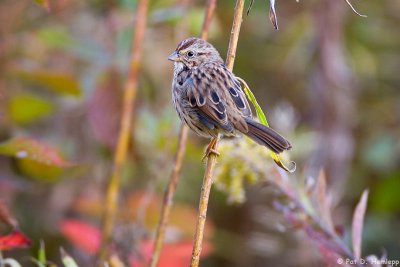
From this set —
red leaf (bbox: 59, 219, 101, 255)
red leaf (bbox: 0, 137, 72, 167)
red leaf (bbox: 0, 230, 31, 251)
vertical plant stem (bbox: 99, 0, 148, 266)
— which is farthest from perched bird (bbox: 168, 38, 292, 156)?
red leaf (bbox: 59, 219, 101, 255)

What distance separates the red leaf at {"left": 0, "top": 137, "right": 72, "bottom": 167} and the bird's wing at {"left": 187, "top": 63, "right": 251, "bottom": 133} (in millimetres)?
535

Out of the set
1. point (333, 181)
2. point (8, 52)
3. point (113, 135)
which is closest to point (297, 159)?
point (333, 181)

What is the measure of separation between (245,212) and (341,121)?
97 cm

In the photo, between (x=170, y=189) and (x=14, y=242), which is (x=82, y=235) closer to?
(x=170, y=189)

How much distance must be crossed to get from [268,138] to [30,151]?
2.39 feet

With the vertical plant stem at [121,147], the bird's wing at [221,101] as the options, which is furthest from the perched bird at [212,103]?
the vertical plant stem at [121,147]

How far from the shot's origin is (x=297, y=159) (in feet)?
14.6

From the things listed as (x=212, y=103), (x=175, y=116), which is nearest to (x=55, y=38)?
(x=175, y=116)

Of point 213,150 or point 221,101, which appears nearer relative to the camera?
point 213,150

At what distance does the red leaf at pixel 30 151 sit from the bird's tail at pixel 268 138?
60cm

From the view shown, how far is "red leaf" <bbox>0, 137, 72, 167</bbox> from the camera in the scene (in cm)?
225

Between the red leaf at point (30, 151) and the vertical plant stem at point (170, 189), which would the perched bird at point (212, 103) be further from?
the red leaf at point (30, 151)

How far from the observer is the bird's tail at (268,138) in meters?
2.17

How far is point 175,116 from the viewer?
135 inches
